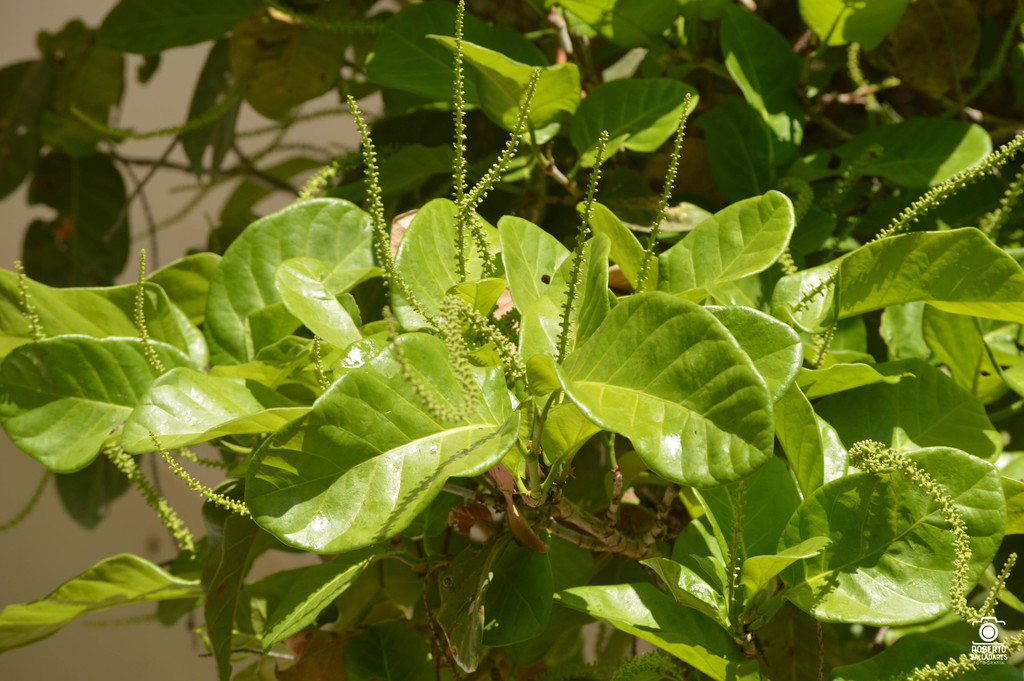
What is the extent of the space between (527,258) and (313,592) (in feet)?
0.57

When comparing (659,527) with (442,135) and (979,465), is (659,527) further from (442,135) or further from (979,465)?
(442,135)

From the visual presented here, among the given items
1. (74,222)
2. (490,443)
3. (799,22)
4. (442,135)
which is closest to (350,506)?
(490,443)

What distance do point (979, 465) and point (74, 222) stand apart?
787mm

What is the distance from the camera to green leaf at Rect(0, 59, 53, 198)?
723 mm

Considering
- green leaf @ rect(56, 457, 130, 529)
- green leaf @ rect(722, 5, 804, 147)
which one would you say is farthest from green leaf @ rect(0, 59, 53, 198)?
green leaf @ rect(722, 5, 804, 147)

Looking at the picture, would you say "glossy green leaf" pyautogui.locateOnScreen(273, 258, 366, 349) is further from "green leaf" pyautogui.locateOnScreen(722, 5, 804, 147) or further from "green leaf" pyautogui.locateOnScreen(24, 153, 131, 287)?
"green leaf" pyautogui.locateOnScreen(24, 153, 131, 287)

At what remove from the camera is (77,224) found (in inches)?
30.3

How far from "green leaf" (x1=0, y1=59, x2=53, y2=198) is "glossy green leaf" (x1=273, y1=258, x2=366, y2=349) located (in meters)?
0.53

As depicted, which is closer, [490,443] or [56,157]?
[490,443]

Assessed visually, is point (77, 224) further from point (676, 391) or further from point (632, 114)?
point (676, 391)

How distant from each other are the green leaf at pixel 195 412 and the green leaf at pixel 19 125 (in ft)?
1.78

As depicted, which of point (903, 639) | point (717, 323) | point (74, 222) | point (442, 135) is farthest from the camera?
point (74, 222)

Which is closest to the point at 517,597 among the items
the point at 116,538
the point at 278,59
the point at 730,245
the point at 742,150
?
the point at 730,245

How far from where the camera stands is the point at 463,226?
0.31 meters
